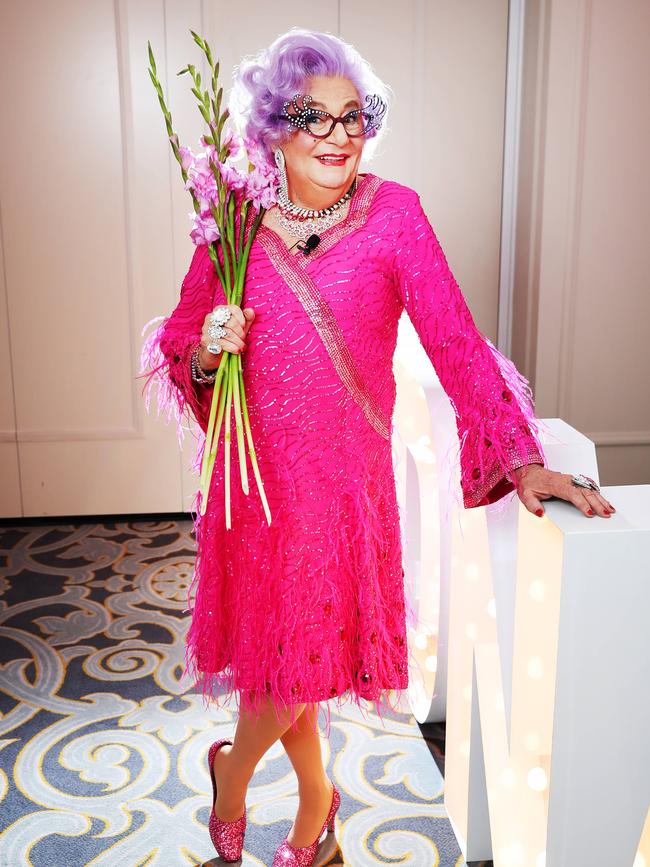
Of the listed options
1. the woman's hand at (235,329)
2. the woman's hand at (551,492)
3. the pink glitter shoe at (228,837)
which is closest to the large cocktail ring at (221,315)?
the woman's hand at (235,329)

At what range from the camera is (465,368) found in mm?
1352

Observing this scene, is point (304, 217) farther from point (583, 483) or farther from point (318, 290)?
point (583, 483)

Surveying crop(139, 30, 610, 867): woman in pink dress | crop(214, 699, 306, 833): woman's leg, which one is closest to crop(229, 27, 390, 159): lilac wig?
crop(139, 30, 610, 867): woman in pink dress

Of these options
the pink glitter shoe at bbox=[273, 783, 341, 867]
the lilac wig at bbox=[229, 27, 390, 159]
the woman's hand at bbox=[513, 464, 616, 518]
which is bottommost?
the pink glitter shoe at bbox=[273, 783, 341, 867]

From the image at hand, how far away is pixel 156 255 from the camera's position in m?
3.42

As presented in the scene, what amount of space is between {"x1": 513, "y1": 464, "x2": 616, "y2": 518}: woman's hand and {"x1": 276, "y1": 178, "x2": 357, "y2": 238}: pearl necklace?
0.51m

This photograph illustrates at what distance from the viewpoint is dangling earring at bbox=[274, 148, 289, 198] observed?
144 centimetres

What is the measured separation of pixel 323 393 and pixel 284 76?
0.51 meters

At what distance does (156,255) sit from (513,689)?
2.52 m

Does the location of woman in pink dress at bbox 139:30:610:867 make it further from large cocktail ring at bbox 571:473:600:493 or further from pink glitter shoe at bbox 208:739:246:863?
pink glitter shoe at bbox 208:739:246:863

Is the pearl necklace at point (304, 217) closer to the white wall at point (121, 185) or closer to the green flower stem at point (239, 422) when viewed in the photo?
the green flower stem at point (239, 422)

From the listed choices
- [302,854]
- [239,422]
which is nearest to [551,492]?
[239,422]

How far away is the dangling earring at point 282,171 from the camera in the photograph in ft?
4.71

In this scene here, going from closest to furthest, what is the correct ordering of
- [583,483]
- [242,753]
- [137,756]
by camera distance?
[583,483] < [242,753] < [137,756]
